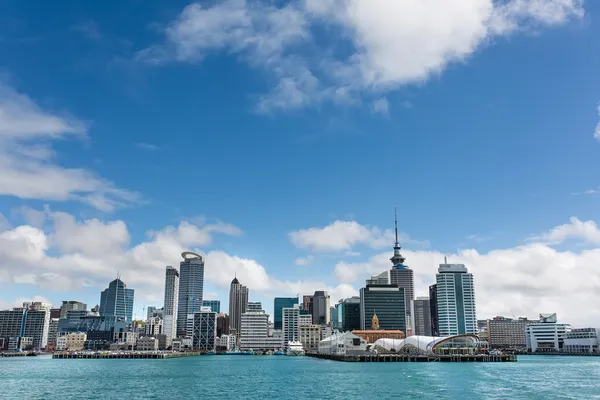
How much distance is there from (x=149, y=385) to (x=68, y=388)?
38.1ft

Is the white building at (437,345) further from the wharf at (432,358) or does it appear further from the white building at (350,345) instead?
the white building at (350,345)

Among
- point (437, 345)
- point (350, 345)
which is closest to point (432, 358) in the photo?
point (437, 345)

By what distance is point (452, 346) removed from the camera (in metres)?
173

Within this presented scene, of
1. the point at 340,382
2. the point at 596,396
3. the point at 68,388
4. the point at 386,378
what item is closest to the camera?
the point at 596,396

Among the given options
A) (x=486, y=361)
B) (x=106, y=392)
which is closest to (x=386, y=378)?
(x=106, y=392)

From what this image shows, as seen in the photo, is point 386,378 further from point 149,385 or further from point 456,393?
point 149,385

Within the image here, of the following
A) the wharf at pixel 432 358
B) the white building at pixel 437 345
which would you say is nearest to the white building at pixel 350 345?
the wharf at pixel 432 358

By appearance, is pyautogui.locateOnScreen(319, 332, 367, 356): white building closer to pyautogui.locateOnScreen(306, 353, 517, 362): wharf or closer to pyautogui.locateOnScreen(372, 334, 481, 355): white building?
A: pyautogui.locateOnScreen(306, 353, 517, 362): wharf

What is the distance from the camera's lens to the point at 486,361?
159375mm

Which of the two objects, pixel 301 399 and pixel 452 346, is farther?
pixel 452 346

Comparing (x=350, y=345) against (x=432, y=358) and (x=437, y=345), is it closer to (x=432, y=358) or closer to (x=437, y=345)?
(x=437, y=345)

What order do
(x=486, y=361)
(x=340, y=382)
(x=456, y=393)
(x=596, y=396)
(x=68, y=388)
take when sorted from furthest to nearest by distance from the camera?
Answer: 1. (x=486, y=361)
2. (x=340, y=382)
3. (x=68, y=388)
4. (x=456, y=393)
5. (x=596, y=396)

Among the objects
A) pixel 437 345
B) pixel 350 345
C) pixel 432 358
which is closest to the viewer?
pixel 432 358

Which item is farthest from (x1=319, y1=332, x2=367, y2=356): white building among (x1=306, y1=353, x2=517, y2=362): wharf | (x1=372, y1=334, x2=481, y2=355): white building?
(x1=372, y1=334, x2=481, y2=355): white building
